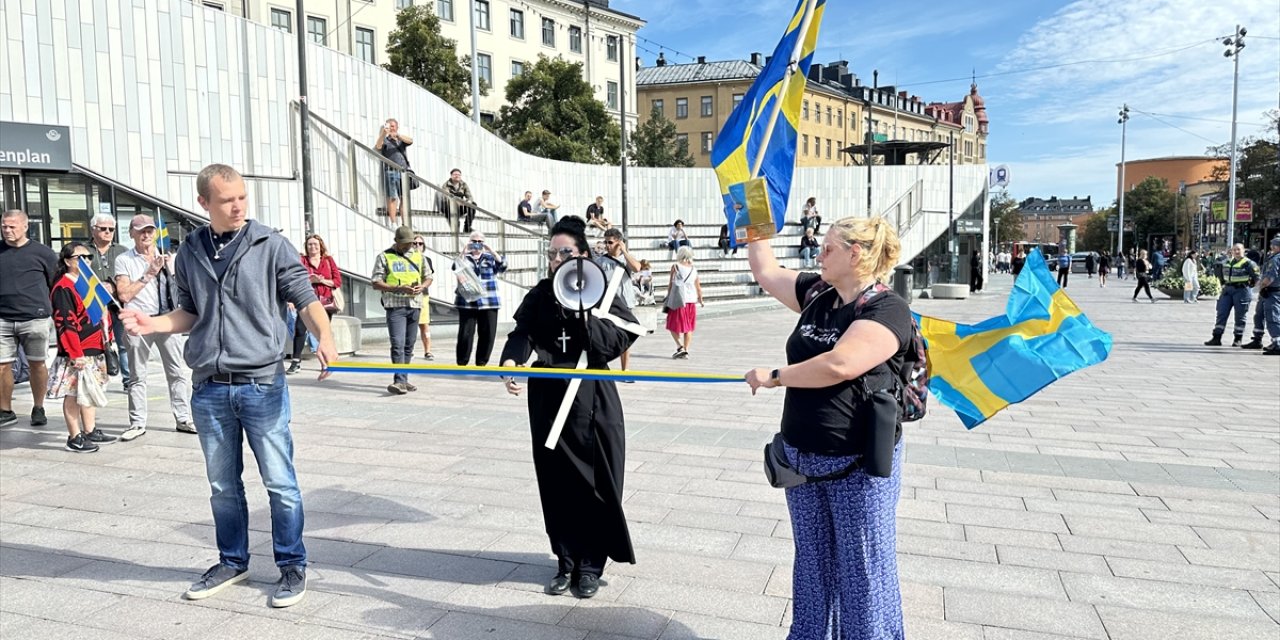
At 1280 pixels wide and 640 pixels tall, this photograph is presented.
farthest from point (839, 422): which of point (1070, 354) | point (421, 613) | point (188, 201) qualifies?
point (188, 201)

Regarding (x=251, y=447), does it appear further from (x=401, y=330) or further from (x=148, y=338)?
(x=401, y=330)

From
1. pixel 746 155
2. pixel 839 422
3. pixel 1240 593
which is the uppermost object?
pixel 746 155

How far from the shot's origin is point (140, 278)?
6895mm

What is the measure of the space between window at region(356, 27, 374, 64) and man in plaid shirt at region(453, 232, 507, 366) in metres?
39.4

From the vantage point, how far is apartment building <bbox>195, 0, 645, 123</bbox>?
42594 millimetres

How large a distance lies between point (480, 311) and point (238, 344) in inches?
253

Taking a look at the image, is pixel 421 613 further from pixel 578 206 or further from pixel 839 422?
pixel 578 206

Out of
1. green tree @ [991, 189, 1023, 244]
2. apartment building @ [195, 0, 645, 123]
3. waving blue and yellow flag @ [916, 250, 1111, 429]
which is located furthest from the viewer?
green tree @ [991, 189, 1023, 244]

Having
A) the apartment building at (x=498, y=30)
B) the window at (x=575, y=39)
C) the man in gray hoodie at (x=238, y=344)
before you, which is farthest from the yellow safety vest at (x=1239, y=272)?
the window at (x=575, y=39)

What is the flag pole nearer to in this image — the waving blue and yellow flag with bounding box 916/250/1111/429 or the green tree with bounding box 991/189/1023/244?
the waving blue and yellow flag with bounding box 916/250/1111/429

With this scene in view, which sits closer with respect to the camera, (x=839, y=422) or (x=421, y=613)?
(x=839, y=422)

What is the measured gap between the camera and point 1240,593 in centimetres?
402

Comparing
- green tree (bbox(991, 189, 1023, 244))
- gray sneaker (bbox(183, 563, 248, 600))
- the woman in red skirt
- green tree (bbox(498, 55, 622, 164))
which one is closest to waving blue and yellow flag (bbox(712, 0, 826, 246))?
gray sneaker (bbox(183, 563, 248, 600))

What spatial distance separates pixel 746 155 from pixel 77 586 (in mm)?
3854
